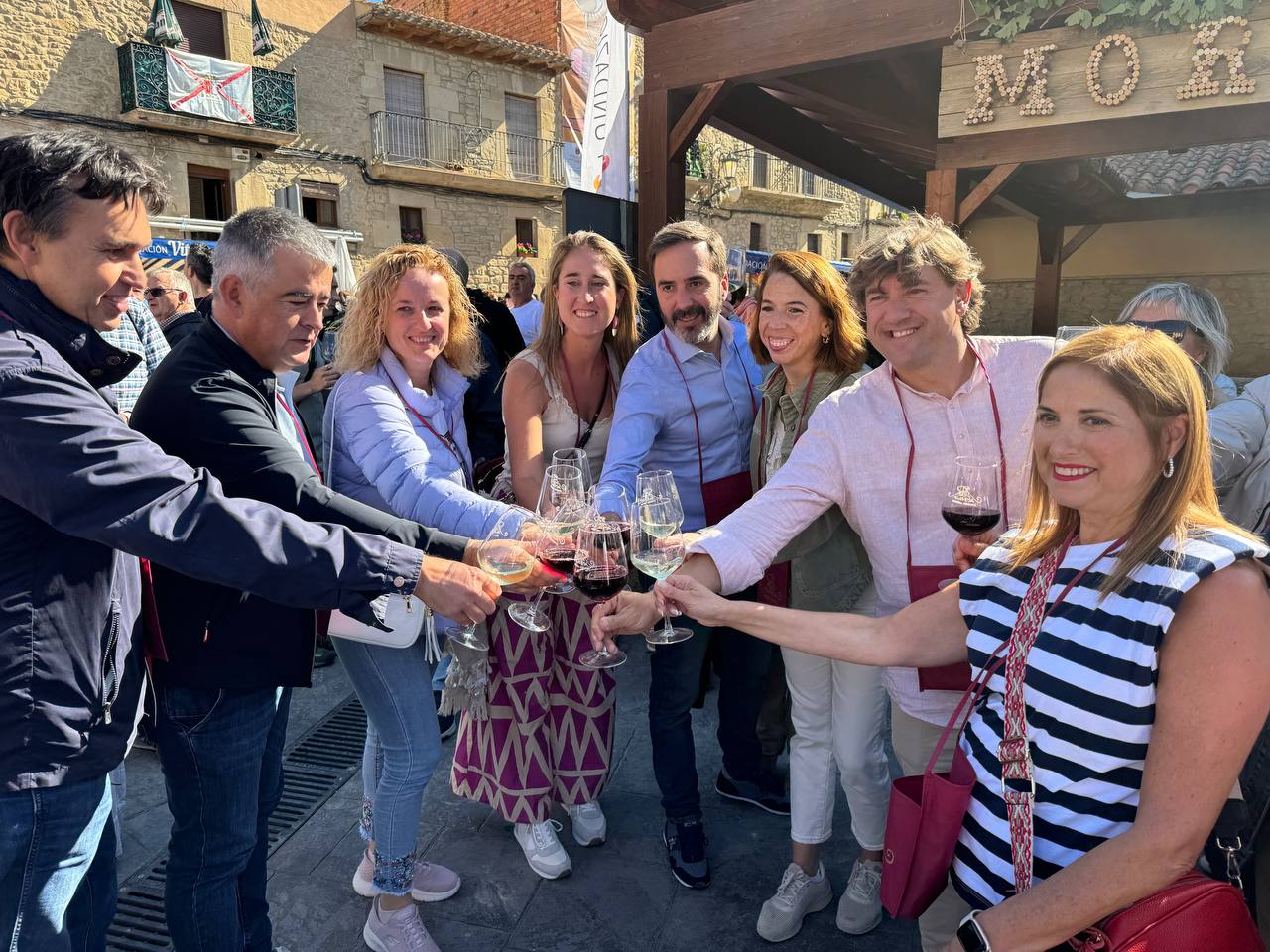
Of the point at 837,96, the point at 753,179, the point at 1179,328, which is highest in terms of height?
the point at 753,179

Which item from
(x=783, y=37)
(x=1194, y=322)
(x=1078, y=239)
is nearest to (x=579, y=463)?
(x=1194, y=322)

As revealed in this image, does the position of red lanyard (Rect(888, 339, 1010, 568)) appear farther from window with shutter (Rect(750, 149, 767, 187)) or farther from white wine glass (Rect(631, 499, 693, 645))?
window with shutter (Rect(750, 149, 767, 187))

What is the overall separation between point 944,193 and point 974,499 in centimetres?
372

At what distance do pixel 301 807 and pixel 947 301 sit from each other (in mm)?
3174

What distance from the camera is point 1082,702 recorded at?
1408 millimetres

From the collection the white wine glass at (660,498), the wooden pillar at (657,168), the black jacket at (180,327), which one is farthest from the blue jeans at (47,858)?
the wooden pillar at (657,168)

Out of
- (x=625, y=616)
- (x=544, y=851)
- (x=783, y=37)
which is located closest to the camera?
(x=625, y=616)

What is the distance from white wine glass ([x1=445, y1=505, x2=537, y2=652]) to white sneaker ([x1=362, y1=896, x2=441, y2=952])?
0.91 m

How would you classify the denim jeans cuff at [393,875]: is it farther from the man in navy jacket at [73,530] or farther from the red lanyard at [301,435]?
the red lanyard at [301,435]

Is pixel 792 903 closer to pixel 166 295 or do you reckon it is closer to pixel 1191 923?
pixel 1191 923

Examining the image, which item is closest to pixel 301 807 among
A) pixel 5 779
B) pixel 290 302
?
pixel 5 779

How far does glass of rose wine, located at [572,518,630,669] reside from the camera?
6.72 feet

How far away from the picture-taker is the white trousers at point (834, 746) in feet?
8.39

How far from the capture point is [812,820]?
2670mm
